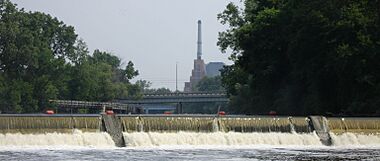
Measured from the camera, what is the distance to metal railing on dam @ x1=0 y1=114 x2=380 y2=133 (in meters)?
39.0

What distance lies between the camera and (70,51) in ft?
385

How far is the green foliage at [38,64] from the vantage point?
103 meters

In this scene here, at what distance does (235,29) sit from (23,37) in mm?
34539

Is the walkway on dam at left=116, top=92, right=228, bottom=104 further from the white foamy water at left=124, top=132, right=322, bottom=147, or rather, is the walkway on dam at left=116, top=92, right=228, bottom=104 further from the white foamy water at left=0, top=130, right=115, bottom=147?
the white foamy water at left=0, top=130, right=115, bottom=147

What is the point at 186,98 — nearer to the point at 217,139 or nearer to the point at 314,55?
the point at 314,55

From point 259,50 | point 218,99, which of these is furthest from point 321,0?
point 218,99

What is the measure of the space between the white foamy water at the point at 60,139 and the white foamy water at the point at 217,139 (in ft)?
4.13

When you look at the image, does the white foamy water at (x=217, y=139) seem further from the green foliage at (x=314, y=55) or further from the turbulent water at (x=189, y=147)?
the green foliage at (x=314, y=55)

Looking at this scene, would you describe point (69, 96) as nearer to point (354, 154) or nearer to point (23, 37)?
point (23, 37)

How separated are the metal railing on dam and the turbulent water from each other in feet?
1.41

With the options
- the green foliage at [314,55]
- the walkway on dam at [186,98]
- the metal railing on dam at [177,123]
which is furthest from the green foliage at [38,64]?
the metal railing on dam at [177,123]

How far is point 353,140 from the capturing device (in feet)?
Result: 149

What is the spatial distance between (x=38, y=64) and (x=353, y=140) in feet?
220

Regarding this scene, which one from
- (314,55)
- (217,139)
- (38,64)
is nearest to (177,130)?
(217,139)
